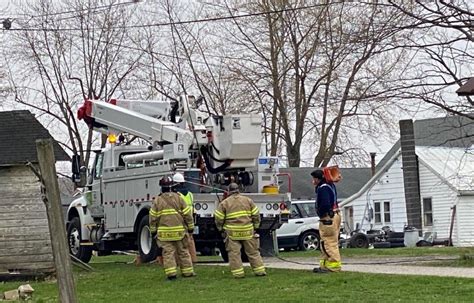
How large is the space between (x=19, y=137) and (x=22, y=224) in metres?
1.85

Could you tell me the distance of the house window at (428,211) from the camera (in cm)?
4429

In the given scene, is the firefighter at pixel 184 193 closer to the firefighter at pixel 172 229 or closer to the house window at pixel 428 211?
the firefighter at pixel 172 229

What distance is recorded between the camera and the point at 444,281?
14961 millimetres

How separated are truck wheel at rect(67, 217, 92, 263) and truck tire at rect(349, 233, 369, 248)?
14867mm

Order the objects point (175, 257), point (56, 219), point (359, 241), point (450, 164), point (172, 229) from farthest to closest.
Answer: point (450, 164) < point (359, 241) < point (175, 257) < point (172, 229) < point (56, 219)

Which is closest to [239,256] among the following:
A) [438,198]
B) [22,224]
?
[22,224]

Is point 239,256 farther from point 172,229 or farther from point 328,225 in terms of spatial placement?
point 328,225

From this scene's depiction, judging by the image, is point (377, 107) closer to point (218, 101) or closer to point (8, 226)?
point (218, 101)

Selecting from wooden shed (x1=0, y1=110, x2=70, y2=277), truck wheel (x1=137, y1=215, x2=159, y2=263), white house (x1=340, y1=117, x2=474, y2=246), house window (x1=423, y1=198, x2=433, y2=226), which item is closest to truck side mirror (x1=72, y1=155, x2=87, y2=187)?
truck wheel (x1=137, y1=215, x2=159, y2=263)

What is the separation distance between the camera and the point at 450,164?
44188 millimetres

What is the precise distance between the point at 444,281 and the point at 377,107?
89.7 ft

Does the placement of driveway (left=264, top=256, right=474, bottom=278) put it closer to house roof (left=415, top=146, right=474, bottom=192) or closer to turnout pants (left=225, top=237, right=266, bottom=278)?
turnout pants (left=225, top=237, right=266, bottom=278)

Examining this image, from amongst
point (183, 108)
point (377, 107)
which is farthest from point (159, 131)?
point (377, 107)

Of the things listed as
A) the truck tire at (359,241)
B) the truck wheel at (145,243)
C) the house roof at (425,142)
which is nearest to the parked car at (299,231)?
the truck tire at (359,241)
